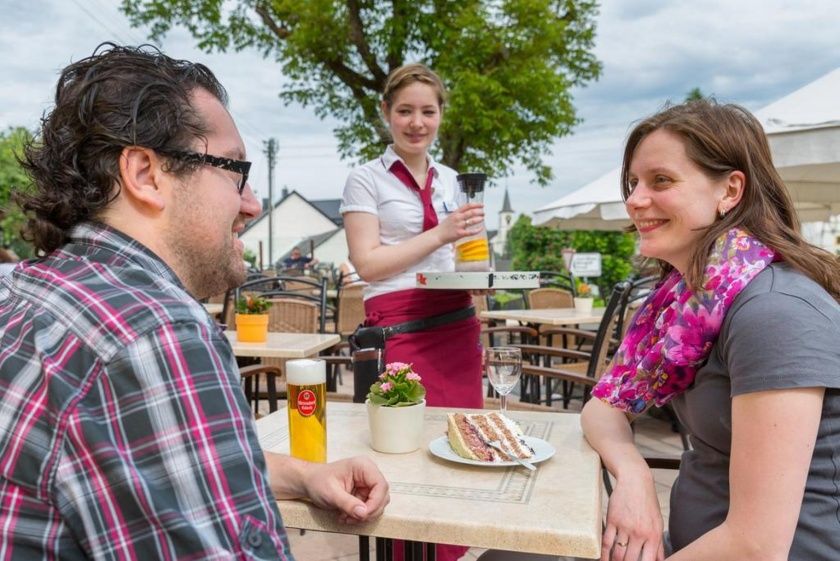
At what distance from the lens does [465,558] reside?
2832mm

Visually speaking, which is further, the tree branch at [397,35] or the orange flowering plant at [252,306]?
the tree branch at [397,35]

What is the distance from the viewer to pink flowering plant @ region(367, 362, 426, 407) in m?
1.54

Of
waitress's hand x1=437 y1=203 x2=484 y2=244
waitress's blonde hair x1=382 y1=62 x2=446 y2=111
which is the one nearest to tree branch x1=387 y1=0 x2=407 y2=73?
waitress's blonde hair x1=382 y1=62 x2=446 y2=111

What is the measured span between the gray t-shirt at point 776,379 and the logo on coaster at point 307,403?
79cm

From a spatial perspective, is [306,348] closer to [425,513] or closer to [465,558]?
[465,558]

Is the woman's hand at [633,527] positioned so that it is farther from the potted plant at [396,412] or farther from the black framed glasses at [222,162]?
the black framed glasses at [222,162]

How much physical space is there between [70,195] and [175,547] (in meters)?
0.51

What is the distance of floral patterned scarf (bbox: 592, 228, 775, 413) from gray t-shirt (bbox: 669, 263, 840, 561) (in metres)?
0.02

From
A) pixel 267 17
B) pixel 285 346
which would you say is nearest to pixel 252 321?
pixel 285 346

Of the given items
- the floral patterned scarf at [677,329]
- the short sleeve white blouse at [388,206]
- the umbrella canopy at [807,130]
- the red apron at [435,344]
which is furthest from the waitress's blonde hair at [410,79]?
the umbrella canopy at [807,130]

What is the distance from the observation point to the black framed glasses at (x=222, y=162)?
958mm

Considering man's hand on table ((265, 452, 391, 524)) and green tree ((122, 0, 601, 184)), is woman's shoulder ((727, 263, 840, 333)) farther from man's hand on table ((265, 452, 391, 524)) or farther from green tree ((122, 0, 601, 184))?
green tree ((122, 0, 601, 184))

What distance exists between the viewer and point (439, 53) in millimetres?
11281

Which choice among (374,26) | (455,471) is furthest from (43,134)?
(374,26)
